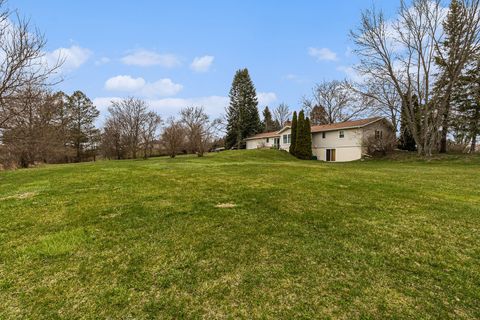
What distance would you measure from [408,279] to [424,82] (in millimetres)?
23193

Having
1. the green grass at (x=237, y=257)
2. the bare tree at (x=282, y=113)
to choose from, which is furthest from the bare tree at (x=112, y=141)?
the bare tree at (x=282, y=113)

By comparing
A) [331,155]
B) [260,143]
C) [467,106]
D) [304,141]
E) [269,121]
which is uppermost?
[269,121]

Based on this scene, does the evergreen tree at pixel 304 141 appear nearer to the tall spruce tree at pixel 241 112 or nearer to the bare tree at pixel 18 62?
the tall spruce tree at pixel 241 112

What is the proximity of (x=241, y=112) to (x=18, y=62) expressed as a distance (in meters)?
33.8

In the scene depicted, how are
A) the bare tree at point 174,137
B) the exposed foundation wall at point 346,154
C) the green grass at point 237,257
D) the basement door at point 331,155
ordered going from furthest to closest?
the bare tree at point 174,137
the basement door at point 331,155
the exposed foundation wall at point 346,154
the green grass at point 237,257

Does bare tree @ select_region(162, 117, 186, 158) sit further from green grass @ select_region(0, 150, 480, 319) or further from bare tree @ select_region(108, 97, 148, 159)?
green grass @ select_region(0, 150, 480, 319)

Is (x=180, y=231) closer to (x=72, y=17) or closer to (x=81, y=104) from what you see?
(x=72, y=17)

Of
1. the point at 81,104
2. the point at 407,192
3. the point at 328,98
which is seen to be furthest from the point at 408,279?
the point at 81,104

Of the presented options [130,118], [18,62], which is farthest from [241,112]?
[18,62]

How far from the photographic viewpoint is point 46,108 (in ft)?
43.1

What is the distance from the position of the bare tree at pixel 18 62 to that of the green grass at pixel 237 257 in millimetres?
5761

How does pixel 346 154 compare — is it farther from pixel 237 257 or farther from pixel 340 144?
pixel 237 257

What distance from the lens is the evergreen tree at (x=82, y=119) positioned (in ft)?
110

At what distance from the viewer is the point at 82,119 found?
116 feet
